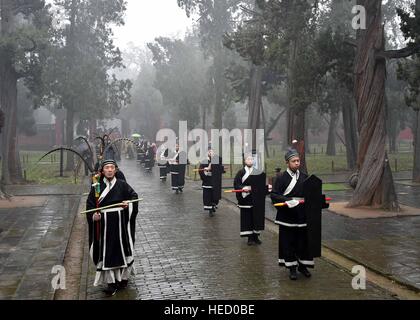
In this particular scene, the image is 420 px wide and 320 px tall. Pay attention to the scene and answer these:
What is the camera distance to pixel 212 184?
50.6ft

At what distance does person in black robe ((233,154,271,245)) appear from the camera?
11.1 metres

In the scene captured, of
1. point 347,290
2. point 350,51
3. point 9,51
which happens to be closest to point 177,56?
point 9,51

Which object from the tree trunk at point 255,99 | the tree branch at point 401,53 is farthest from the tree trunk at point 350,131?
the tree branch at point 401,53

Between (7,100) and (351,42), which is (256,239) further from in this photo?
(7,100)

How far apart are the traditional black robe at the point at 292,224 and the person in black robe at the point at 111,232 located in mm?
2360

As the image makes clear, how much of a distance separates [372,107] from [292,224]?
8.67 m

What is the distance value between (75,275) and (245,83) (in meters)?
27.4

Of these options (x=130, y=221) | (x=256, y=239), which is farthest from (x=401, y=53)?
(x=130, y=221)

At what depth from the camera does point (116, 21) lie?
1403 inches

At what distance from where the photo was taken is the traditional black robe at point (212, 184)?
1547 centimetres

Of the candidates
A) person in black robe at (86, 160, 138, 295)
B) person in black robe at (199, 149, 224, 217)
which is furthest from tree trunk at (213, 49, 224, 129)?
person in black robe at (86, 160, 138, 295)

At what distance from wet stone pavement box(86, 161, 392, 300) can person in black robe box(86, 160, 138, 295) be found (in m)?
0.27

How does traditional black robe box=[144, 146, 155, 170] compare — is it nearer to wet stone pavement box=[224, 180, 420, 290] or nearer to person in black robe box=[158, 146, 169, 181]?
person in black robe box=[158, 146, 169, 181]
